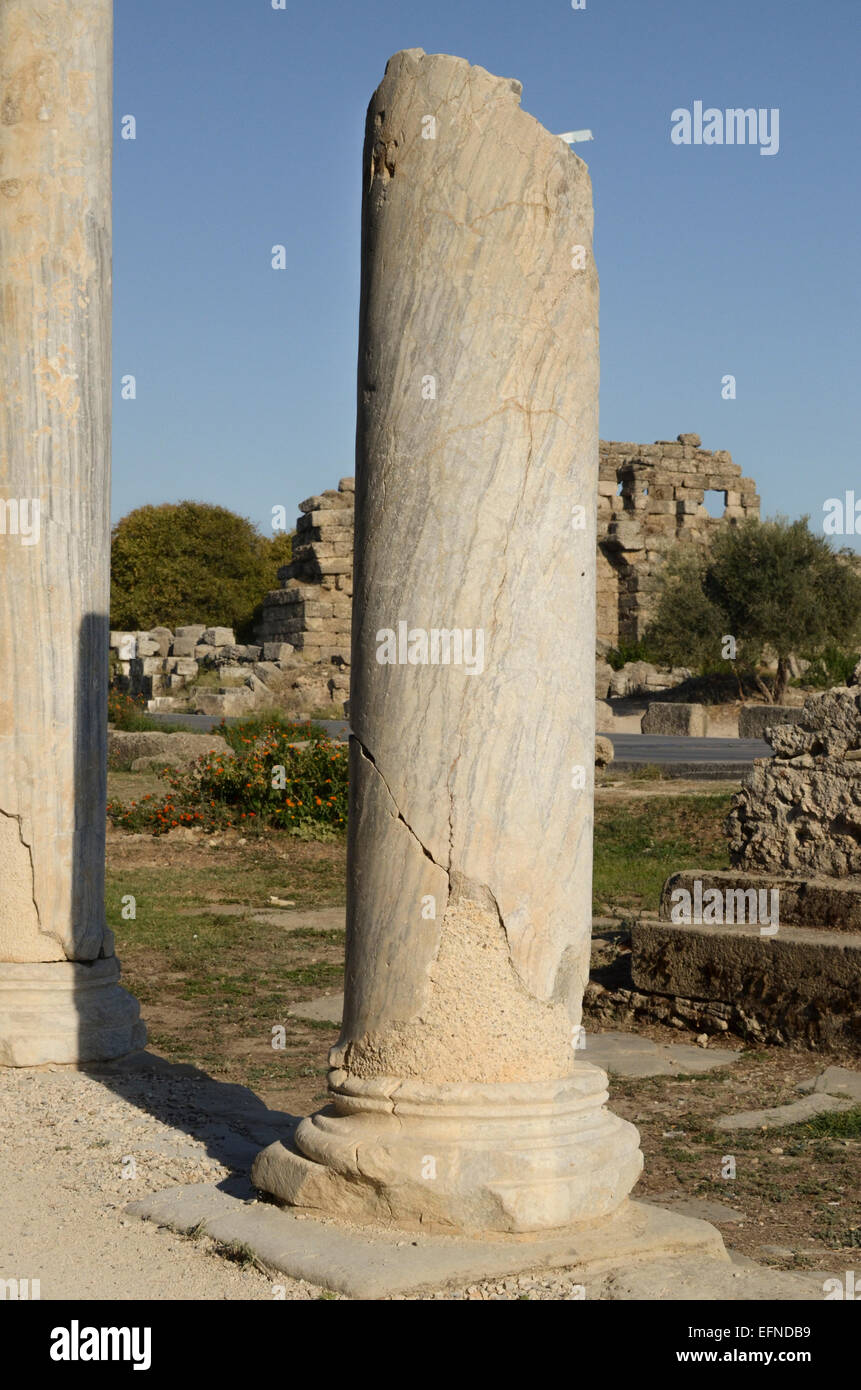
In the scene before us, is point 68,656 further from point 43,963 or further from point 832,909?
point 832,909

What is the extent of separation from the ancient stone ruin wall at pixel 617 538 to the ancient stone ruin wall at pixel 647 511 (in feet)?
0.08

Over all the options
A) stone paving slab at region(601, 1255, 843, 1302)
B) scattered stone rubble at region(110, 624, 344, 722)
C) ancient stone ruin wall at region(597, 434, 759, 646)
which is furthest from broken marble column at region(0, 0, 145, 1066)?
ancient stone ruin wall at region(597, 434, 759, 646)

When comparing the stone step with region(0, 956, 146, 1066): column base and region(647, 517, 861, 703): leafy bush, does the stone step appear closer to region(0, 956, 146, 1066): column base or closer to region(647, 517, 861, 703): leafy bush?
region(0, 956, 146, 1066): column base

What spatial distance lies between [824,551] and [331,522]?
405 inches

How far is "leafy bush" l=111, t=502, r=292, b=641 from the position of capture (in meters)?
41.2

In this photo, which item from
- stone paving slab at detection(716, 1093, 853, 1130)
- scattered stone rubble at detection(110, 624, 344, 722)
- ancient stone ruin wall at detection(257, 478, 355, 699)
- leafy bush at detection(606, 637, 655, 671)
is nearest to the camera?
stone paving slab at detection(716, 1093, 853, 1130)

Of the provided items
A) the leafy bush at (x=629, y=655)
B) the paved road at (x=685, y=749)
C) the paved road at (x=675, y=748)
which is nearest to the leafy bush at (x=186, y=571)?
the leafy bush at (x=629, y=655)

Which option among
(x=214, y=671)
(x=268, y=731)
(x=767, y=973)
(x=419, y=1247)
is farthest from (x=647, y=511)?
(x=419, y=1247)

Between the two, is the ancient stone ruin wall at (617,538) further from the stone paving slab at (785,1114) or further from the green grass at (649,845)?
the stone paving slab at (785,1114)

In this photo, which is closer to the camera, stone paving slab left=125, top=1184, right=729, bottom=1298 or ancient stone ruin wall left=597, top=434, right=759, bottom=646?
stone paving slab left=125, top=1184, right=729, bottom=1298

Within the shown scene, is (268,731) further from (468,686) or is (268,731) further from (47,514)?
(468,686)

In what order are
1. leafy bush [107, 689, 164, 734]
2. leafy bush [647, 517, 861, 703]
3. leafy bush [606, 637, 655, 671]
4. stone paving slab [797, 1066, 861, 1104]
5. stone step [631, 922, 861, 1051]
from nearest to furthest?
stone paving slab [797, 1066, 861, 1104] → stone step [631, 922, 861, 1051] → leafy bush [107, 689, 164, 734] → leafy bush [647, 517, 861, 703] → leafy bush [606, 637, 655, 671]

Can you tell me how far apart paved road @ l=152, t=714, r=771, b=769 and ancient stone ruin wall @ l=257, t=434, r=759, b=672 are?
779cm
